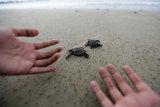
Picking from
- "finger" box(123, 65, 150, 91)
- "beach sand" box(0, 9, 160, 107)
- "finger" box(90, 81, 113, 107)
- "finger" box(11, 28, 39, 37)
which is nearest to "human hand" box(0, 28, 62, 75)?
"finger" box(11, 28, 39, 37)

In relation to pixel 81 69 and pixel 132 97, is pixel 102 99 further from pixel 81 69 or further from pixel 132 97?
pixel 81 69

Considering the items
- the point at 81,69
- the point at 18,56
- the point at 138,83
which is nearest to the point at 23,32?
the point at 18,56

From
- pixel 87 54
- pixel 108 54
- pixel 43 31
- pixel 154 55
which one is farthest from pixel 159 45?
pixel 43 31

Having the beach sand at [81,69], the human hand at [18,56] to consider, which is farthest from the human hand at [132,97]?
the human hand at [18,56]

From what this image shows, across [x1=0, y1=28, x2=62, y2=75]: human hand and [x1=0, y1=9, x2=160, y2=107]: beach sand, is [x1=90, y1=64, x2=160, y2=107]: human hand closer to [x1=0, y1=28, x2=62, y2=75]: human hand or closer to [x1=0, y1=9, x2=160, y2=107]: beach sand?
[x1=0, y1=9, x2=160, y2=107]: beach sand

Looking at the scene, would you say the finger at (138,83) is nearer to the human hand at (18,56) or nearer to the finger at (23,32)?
the human hand at (18,56)

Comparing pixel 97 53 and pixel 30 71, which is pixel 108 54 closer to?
pixel 97 53

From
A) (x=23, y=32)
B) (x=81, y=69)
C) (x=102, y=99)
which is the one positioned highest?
Result: (x=23, y=32)

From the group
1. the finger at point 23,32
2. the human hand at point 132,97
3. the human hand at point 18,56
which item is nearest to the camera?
the human hand at point 132,97
